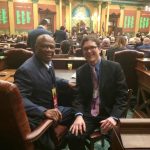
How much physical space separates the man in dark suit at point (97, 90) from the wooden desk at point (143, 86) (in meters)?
1.46

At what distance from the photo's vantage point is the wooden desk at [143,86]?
3.59 m

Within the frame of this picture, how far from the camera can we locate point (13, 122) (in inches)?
56.8

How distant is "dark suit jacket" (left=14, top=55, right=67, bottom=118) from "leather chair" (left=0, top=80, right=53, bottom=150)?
375 millimetres

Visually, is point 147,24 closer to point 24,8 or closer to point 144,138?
point 24,8

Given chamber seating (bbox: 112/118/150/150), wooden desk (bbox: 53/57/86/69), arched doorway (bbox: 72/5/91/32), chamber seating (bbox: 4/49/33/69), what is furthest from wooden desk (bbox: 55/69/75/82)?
arched doorway (bbox: 72/5/91/32)

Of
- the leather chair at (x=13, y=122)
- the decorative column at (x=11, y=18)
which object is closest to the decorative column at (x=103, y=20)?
the decorative column at (x=11, y=18)

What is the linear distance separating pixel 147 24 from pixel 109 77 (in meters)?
16.0

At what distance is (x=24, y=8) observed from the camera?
1316cm

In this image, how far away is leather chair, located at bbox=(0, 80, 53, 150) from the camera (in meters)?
1.37

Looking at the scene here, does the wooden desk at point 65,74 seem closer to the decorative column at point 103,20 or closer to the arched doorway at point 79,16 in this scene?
the arched doorway at point 79,16

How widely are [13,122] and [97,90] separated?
104 centimetres

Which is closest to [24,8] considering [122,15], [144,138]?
[122,15]

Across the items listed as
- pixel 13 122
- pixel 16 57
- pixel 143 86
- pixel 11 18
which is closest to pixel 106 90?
pixel 13 122

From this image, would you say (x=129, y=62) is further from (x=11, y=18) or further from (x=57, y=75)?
(x=11, y=18)
